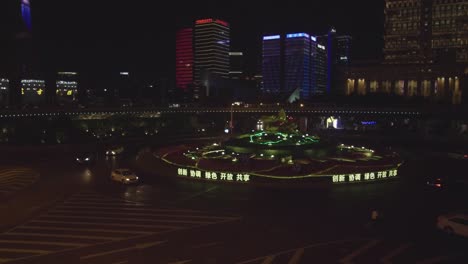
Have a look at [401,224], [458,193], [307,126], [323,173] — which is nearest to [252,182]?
[323,173]

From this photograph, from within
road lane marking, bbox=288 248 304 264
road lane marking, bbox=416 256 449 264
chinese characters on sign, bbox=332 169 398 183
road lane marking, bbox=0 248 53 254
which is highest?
chinese characters on sign, bbox=332 169 398 183

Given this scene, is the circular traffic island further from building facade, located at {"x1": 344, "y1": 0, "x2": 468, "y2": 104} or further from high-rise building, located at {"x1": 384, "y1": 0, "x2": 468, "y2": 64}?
high-rise building, located at {"x1": 384, "y1": 0, "x2": 468, "y2": 64}

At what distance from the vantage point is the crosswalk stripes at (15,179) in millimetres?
35344

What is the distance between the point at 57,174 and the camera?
42.8 metres

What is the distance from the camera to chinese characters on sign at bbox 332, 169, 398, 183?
37.3 m

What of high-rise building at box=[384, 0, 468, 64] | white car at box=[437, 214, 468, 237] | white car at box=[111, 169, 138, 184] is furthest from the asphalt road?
high-rise building at box=[384, 0, 468, 64]

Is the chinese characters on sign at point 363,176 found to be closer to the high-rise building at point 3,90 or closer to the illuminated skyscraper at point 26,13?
the illuminated skyscraper at point 26,13

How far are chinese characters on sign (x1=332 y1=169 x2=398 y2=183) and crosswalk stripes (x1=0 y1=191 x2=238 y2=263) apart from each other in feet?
46.9

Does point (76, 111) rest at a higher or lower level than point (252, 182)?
higher

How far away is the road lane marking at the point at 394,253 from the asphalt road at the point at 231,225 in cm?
6

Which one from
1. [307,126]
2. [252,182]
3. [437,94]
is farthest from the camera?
[437,94]

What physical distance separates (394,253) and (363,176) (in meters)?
18.4

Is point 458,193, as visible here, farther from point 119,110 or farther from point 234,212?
point 119,110

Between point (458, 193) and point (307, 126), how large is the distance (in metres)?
77.5
